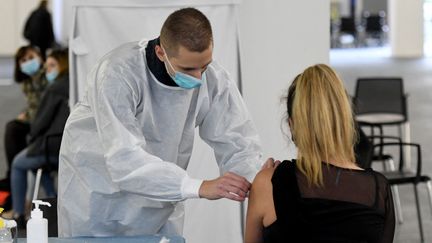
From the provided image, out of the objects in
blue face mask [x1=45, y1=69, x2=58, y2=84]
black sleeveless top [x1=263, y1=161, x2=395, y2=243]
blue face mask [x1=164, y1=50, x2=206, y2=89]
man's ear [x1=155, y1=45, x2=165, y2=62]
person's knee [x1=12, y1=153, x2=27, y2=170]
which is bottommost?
person's knee [x1=12, y1=153, x2=27, y2=170]

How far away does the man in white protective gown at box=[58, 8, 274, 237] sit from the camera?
254cm

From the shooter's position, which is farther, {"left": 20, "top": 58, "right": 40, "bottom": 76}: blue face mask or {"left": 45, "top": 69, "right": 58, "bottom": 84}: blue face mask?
{"left": 20, "top": 58, "right": 40, "bottom": 76}: blue face mask

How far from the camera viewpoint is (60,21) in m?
18.2

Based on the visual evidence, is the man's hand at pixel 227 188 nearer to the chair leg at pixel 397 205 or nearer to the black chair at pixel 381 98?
the chair leg at pixel 397 205

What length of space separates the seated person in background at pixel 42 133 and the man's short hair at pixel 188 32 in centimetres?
315

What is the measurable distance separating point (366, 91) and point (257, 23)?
8.90 feet

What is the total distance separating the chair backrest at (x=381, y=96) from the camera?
6746mm

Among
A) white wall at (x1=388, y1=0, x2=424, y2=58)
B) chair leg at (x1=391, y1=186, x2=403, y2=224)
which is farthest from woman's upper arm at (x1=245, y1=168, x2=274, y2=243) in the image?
white wall at (x1=388, y1=0, x2=424, y2=58)

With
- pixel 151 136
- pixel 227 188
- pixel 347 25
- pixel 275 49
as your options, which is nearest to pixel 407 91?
pixel 275 49

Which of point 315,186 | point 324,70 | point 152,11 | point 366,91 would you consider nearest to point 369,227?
point 315,186

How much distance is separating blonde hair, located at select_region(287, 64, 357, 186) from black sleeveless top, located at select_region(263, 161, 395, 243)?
32 mm

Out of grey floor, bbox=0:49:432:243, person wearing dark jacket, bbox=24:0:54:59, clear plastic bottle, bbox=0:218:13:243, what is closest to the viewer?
clear plastic bottle, bbox=0:218:13:243

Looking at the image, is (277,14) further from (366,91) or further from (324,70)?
(366,91)

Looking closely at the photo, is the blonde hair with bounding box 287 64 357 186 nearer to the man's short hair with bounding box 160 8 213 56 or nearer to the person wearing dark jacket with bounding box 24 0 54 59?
the man's short hair with bounding box 160 8 213 56
